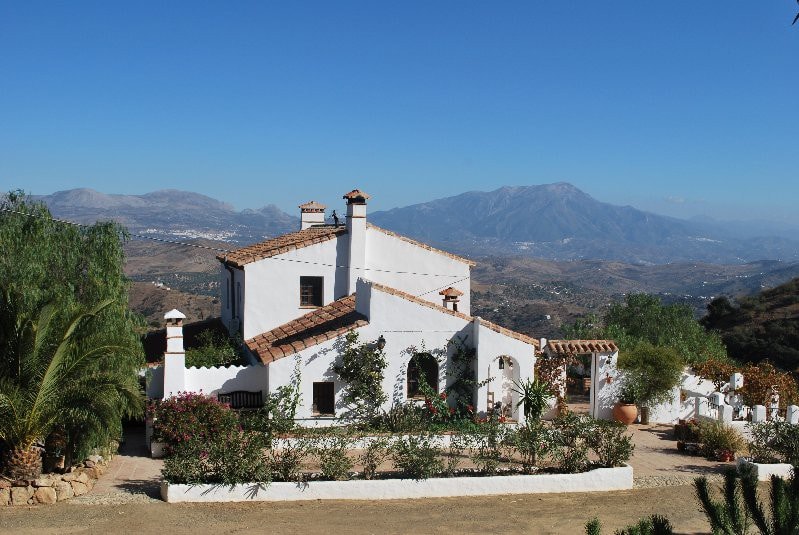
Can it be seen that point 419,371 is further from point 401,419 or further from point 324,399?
point 324,399

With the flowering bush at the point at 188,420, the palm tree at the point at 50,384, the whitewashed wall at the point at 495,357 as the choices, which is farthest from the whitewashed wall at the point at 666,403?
the palm tree at the point at 50,384

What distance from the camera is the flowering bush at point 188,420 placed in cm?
1747

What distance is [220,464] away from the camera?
1543 centimetres

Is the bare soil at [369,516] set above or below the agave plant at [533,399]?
below

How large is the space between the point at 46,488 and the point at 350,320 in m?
9.85

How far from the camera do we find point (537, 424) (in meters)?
18.0

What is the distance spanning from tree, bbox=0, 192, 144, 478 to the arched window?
754 cm

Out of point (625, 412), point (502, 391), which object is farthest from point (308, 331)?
point (625, 412)

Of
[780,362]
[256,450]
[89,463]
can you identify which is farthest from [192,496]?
[780,362]

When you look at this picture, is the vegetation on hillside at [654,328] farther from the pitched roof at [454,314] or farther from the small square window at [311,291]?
the small square window at [311,291]

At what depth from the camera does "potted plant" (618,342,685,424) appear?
75.3ft

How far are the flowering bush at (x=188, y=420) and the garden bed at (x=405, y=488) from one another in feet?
8.09

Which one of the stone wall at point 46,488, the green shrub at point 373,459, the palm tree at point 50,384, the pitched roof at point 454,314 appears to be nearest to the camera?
the stone wall at point 46,488

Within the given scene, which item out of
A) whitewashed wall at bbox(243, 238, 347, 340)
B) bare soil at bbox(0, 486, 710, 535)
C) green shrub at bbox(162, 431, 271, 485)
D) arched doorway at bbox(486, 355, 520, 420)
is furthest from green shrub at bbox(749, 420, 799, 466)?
whitewashed wall at bbox(243, 238, 347, 340)
